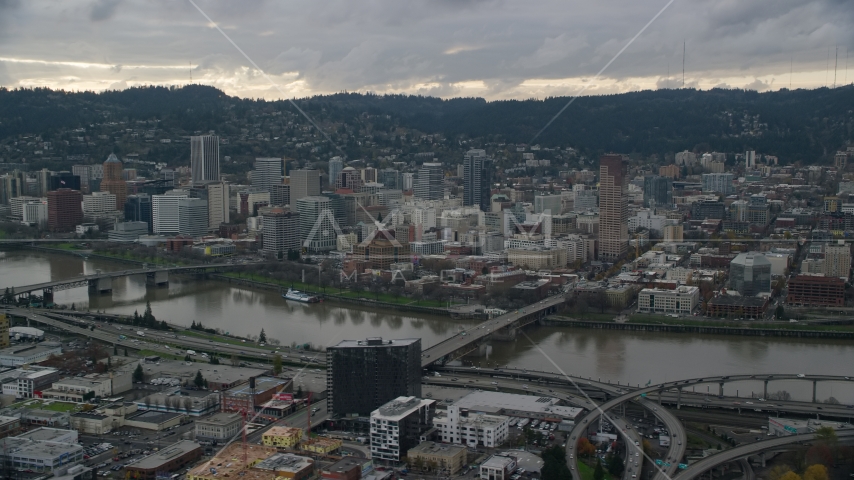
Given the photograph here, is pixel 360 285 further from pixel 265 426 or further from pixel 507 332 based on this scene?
pixel 265 426

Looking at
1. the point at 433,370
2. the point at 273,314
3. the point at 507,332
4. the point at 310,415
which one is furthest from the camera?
the point at 273,314

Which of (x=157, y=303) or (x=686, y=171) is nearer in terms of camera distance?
(x=157, y=303)

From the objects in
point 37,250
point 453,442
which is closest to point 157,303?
point 37,250

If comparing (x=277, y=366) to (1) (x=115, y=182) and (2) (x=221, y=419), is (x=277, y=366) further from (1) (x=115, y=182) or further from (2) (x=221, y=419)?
(1) (x=115, y=182)

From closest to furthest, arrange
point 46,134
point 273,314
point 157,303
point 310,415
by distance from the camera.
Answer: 1. point 310,415
2. point 273,314
3. point 157,303
4. point 46,134

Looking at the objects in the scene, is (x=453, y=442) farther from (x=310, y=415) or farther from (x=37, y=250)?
(x=37, y=250)

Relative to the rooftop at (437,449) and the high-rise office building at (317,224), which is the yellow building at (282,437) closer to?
the rooftop at (437,449)

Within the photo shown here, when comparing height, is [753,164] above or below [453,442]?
above
